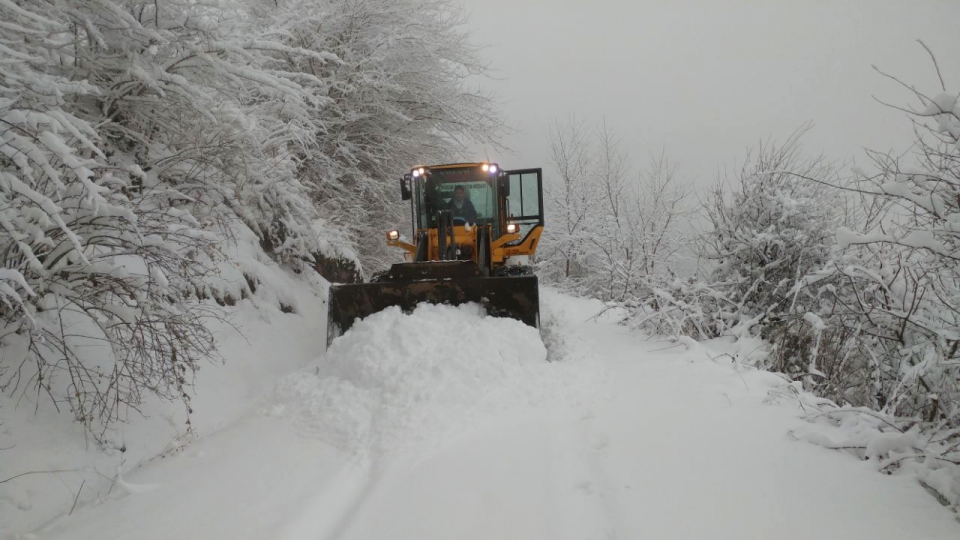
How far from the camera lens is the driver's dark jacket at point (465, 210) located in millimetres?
8000

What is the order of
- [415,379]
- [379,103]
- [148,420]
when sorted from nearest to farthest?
[148,420] → [415,379] → [379,103]

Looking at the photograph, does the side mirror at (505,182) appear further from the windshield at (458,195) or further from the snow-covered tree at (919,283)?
the snow-covered tree at (919,283)

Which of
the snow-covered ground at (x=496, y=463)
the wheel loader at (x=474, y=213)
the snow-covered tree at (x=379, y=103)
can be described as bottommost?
the snow-covered ground at (x=496, y=463)

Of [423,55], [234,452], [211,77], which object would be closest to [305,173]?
[423,55]

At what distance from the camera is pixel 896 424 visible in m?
2.76

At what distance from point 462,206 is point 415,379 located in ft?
14.1

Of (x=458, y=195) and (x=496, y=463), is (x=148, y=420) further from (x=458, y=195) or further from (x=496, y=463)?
(x=458, y=195)

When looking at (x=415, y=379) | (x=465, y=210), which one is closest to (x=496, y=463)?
(x=415, y=379)

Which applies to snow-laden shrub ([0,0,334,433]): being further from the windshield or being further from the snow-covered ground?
the windshield

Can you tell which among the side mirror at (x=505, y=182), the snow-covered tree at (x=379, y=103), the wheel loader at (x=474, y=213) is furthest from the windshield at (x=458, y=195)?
the snow-covered tree at (x=379, y=103)

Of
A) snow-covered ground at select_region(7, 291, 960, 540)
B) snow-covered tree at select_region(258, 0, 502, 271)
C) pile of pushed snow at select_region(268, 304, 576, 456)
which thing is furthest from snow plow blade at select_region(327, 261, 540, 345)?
snow-covered tree at select_region(258, 0, 502, 271)

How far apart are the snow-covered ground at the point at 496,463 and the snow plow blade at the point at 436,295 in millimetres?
581

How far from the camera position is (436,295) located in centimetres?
561

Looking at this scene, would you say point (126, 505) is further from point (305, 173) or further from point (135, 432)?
point (305, 173)
